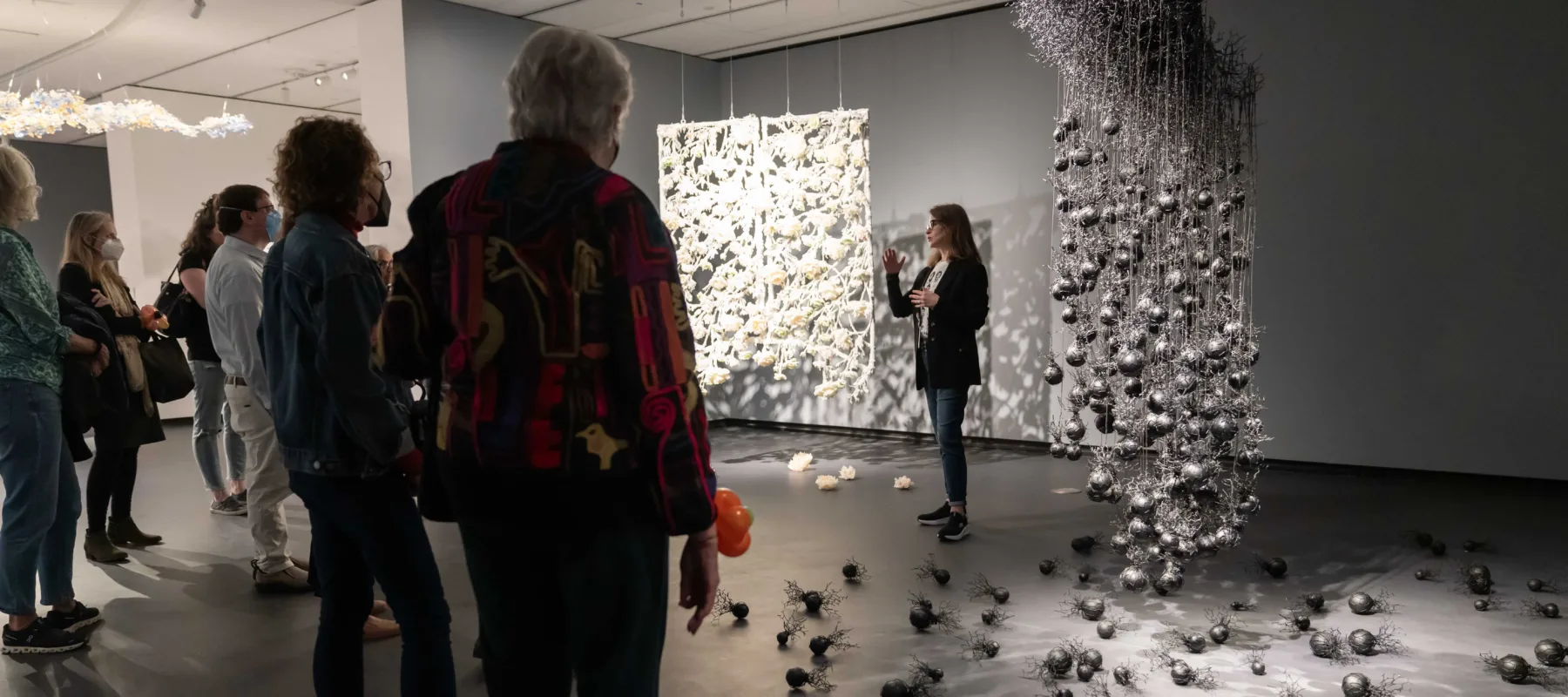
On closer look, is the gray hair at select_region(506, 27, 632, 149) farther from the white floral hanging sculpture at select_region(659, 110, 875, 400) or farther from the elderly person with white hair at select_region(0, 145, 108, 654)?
the white floral hanging sculpture at select_region(659, 110, 875, 400)

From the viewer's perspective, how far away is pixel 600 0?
6.58m

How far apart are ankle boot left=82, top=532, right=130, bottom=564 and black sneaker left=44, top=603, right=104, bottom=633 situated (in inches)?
38.3

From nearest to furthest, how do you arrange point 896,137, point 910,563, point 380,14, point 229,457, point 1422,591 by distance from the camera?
1. point 1422,591
2. point 910,563
3. point 229,457
4. point 380,14
5. point 896,137

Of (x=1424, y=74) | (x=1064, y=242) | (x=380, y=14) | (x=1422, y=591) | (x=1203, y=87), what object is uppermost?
(x=380, y=14)

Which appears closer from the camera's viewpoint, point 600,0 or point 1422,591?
point 1422,591

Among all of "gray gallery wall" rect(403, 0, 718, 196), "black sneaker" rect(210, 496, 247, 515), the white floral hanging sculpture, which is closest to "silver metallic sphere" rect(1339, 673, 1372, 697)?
the white floral hanging sculpture

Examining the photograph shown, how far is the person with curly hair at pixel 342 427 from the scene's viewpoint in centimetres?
192

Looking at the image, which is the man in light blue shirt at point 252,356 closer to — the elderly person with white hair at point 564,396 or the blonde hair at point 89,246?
the blonde hair at point 89,246

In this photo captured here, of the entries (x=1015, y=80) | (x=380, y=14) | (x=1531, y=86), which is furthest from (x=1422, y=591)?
(x=380, y=14)

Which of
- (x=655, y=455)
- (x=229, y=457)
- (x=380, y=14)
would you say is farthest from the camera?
(x=380, y=14)

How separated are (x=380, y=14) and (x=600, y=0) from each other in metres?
1.40

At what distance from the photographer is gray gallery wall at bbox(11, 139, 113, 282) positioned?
39.0ft

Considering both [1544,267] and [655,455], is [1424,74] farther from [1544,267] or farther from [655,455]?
[655,455]

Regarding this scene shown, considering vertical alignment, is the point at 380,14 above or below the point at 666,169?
above
